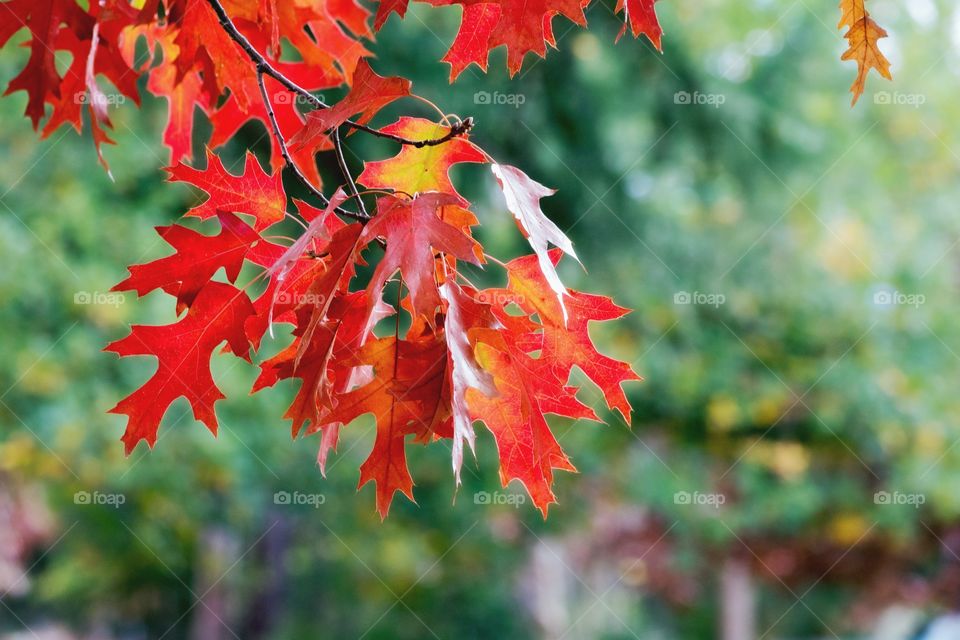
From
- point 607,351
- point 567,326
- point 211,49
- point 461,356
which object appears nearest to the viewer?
point 461,356

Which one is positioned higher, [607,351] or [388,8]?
[388,8]

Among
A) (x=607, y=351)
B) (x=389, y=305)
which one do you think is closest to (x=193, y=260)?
(x=389, y=305)

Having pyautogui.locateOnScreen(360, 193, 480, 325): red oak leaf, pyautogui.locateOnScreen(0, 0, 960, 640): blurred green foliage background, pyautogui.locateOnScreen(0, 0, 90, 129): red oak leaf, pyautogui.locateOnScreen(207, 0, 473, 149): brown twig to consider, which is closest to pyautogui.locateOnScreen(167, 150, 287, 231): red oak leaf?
pyautogui.locateOnScreen(207, 0, 473, 149): brown twig

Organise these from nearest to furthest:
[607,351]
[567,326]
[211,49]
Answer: [567,326] → [211,49] → [607,351]

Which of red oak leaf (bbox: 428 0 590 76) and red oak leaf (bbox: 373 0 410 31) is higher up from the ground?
red oak leaf (bbox: 428 0 590 76)

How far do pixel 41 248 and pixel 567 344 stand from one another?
347 cm

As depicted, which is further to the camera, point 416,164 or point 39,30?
point 39,30

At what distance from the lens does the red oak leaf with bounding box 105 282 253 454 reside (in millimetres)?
1031

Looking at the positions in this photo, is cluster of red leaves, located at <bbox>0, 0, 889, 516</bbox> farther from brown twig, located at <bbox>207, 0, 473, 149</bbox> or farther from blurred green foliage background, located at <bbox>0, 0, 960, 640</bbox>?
blurred green foliage background, located at <bbox>0, 0, 960, 640</bbox>

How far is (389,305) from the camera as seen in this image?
3.43ft

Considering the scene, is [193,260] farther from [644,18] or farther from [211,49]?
[644,18]

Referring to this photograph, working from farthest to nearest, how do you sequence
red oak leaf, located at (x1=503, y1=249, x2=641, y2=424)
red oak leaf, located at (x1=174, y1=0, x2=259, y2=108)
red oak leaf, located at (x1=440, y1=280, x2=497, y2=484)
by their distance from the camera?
1. red oak leaf, located at (x1=174, y1=0, x2=259, y2=108)
2. red oak leaf, located at (x1=503, y1=249, x2=641, y2=424)
3. red oak leaf, located at (x1=440, y1=280, x2=497, y2=484)

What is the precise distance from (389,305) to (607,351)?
399 centimetres

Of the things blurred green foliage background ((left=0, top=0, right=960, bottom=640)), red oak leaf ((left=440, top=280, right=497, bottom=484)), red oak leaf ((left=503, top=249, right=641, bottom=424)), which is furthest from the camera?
blurred green foliage background ((left=0, top=0, right=960, bottom=640))
